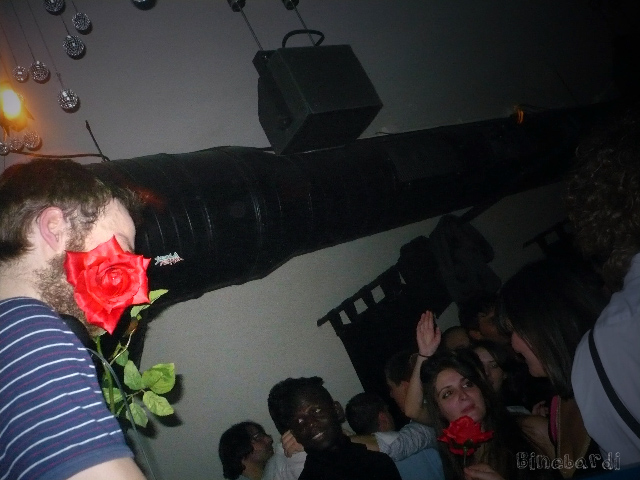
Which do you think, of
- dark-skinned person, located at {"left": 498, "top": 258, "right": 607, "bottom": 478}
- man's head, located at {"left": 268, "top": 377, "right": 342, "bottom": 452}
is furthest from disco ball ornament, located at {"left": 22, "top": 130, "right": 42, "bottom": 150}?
dark-skinned person, located at {"left": 498, "top": 258, "right": 607, "bottom": 478}

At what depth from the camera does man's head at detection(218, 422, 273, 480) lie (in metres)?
2.94

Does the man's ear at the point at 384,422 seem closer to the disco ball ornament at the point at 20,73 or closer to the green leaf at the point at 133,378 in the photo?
the green leaf at the point at 133,378

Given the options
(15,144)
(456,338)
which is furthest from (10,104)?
(456,338)

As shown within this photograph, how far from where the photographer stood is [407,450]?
2.46 meters

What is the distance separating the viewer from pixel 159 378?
0.78 metres

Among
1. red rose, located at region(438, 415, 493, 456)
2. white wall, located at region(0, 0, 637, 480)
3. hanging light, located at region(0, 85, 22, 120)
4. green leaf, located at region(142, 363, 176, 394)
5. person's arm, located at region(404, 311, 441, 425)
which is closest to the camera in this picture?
green leaf, located at region(142, 363, 176, 394)

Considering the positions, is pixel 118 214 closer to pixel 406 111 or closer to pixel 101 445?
pixel 101 445

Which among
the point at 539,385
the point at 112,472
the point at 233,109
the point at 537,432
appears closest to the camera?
the point at 112,472

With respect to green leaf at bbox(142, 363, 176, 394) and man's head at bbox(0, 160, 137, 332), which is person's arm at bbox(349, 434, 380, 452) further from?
man's head at bbox(0, 160, 137, 332)

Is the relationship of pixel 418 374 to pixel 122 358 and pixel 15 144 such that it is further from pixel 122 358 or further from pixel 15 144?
pixel 15 144

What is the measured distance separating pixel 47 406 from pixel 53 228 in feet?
1.29

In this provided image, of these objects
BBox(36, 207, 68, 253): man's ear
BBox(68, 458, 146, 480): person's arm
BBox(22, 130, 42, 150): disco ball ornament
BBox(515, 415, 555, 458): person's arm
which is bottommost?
BBox(515, 415, 555, 458): person's arm

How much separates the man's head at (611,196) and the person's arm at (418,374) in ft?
4.45

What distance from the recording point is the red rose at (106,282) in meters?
0.68
